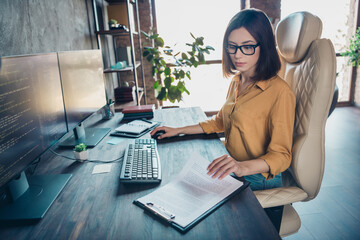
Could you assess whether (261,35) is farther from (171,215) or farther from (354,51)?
(354,51)

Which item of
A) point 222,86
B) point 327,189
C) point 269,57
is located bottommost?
point 327,189

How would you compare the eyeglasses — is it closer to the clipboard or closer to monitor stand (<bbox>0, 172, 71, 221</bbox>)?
the clipboard

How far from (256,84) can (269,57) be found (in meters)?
0.14

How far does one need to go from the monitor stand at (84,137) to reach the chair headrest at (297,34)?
112 centimetres

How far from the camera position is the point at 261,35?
1204 mm

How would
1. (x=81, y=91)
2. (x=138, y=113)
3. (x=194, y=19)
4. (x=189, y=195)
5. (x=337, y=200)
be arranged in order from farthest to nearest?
1. (x=194, y=19)
2. (x=337, y=200)
3. (x=138, y=113)
4. (x=81, y=91)
5. (x=189, y=195)

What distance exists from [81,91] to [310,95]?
117cm

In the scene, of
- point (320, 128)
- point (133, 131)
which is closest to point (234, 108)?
point (320, 128)

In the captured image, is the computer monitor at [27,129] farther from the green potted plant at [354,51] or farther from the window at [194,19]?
the green potted plant at [354,51]

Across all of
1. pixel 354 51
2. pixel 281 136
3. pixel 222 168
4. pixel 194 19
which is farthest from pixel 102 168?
pixel 354 51

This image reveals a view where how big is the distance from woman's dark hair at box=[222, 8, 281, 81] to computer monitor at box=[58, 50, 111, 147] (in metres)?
0.83

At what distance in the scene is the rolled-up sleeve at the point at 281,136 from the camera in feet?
3.59

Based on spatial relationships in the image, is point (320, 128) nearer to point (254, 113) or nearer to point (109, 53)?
point (254, 113)

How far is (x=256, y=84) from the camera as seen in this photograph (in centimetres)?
124
